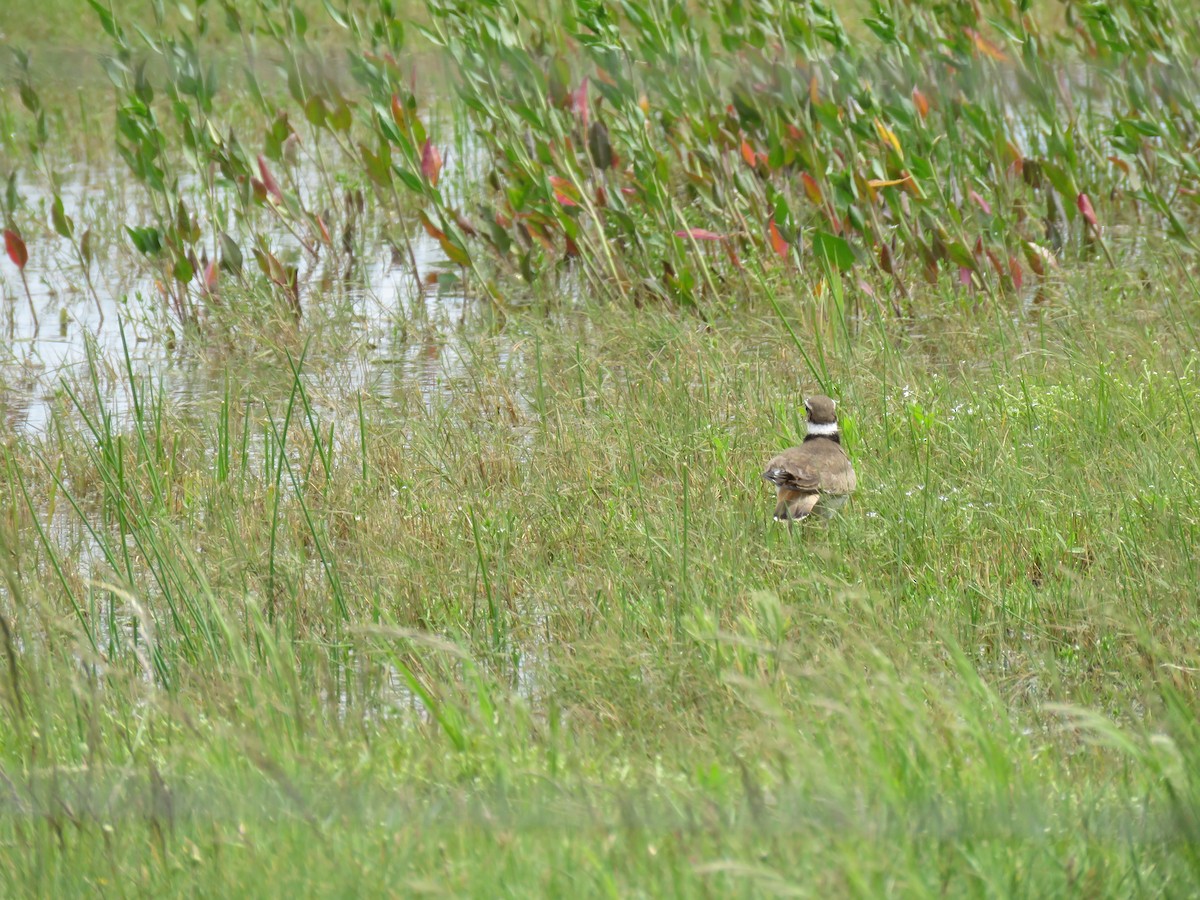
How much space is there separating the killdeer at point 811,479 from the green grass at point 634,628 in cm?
8

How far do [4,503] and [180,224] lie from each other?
194 cm

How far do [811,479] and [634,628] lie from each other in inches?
26.7

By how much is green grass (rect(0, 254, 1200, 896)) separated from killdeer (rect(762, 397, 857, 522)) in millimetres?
81

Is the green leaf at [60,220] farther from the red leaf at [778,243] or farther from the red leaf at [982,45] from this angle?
the red leaf at [982,45]

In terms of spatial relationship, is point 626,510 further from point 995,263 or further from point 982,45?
Answer: point 982,45

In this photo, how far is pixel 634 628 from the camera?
2947mm

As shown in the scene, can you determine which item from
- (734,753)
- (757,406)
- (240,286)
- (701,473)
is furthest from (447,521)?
(240,286)

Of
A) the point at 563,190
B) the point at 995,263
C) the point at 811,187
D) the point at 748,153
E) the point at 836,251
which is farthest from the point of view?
the point at 748,153

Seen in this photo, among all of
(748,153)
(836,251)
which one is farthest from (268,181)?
(836,251)

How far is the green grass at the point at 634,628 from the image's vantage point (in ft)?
6.32

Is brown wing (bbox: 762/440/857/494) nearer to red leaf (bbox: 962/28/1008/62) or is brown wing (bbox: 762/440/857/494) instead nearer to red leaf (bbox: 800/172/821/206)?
red leaf (bbox: 800/172/821/206)

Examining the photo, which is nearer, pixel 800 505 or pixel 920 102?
pixel 800 505

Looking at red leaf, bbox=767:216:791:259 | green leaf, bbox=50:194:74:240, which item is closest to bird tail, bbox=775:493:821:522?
red leaf, bbox=767:216:791:259

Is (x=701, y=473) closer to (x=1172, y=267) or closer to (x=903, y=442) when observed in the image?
(x=903, y=442)
